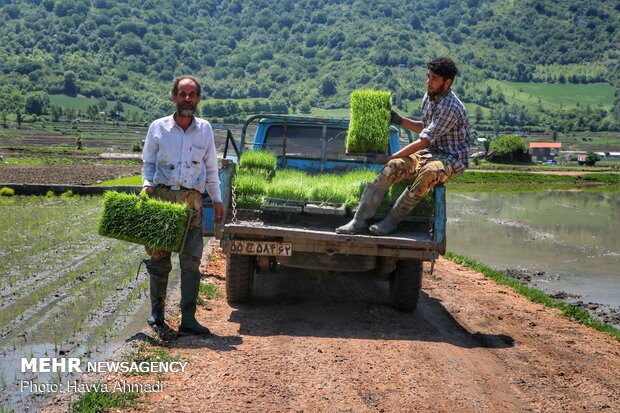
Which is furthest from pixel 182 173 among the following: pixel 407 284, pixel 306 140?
pixel 306 140

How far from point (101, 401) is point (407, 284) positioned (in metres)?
4.66

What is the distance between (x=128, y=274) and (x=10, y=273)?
64.5 inches

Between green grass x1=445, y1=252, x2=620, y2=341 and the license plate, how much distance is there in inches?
163

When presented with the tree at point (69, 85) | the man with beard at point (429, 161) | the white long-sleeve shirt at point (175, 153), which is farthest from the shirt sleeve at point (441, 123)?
the tree at point (69, 85)

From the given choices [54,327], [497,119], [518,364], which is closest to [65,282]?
[54,327]

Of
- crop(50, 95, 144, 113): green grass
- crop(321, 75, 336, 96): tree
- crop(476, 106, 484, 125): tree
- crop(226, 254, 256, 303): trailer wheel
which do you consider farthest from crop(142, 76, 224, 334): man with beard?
crop(321, 75, 336, 96): tree

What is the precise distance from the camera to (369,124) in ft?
30.9

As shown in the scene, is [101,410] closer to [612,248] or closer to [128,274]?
[128,274]

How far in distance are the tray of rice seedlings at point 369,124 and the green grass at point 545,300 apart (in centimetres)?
351

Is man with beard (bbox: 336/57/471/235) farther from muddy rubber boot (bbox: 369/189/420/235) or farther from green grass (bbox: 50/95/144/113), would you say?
green grass (bbox: 50/95/144/113)

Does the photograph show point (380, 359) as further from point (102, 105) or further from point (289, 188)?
point (102, 105)

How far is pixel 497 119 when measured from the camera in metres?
173

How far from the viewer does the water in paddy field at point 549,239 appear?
14836mm

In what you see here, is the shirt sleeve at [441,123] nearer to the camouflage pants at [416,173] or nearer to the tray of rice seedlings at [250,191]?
the camouflage pants at [416,173]
